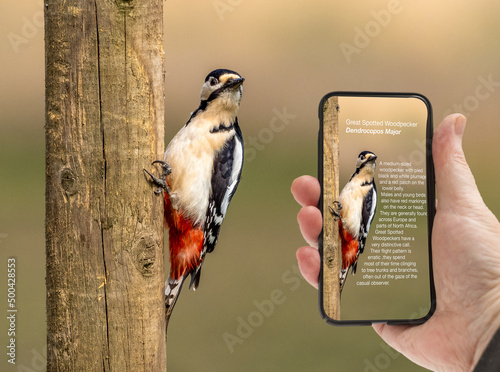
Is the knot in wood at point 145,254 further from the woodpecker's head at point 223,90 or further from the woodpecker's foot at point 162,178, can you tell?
the woodpecker's head at point 223,90

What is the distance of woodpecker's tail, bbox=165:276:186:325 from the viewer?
50.6 inches

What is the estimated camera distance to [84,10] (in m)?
1.07

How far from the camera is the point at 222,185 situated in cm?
132

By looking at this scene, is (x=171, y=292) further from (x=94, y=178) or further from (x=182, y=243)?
(x=94, y=178)

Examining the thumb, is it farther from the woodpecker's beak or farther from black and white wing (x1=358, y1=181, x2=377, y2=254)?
the woodpecker's beak

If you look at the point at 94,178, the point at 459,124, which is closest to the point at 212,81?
the point at 94,178

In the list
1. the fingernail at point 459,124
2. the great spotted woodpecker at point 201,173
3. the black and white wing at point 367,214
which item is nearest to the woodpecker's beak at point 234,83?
the great spotted woodpecker at point 201,173

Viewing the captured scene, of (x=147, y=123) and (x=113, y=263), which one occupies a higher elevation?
(x=147, y=123)

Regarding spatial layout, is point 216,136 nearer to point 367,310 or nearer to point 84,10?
point 84,10

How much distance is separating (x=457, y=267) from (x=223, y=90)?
0.78m

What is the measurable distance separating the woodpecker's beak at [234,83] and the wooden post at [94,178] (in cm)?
25

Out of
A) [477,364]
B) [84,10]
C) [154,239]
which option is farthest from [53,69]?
[477,364]

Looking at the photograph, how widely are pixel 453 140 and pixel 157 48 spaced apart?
32.4 inches

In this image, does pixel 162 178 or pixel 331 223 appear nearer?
pixel 162 178
